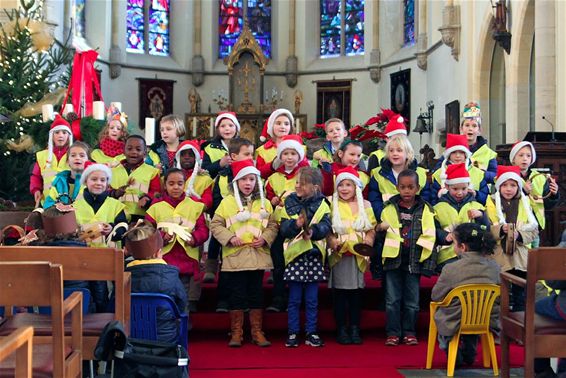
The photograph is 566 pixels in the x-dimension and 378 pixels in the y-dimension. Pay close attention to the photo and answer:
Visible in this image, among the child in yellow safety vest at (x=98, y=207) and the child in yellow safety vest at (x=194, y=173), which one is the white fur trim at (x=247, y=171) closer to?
the child in yellow safety vest at (x=194, y=173)

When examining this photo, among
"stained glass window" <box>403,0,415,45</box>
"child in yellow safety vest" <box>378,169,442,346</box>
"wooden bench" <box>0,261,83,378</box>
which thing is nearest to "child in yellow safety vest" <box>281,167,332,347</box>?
"child in yellow safety vest" <box>378,169,442,346</box>

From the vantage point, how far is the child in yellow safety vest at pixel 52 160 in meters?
7.84

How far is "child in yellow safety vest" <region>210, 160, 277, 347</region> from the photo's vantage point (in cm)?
677

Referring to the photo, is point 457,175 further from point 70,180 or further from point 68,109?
point 68,109

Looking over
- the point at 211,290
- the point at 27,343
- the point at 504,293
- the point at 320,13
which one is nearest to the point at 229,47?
the point at 320,13

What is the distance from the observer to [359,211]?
273 inches

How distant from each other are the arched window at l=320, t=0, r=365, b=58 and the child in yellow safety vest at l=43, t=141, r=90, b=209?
1845 cm

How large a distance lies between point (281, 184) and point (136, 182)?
118 cm

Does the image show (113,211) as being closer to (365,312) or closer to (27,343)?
(365,312)

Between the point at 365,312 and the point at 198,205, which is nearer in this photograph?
the point at 198,205

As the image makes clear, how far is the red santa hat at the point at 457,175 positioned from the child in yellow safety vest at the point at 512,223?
330 millimetres

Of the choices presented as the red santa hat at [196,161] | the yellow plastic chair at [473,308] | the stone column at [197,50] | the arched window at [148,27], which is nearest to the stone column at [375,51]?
the stone column at [197,50]

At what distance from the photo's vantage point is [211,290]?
753 cm

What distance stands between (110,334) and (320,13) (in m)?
22.6
